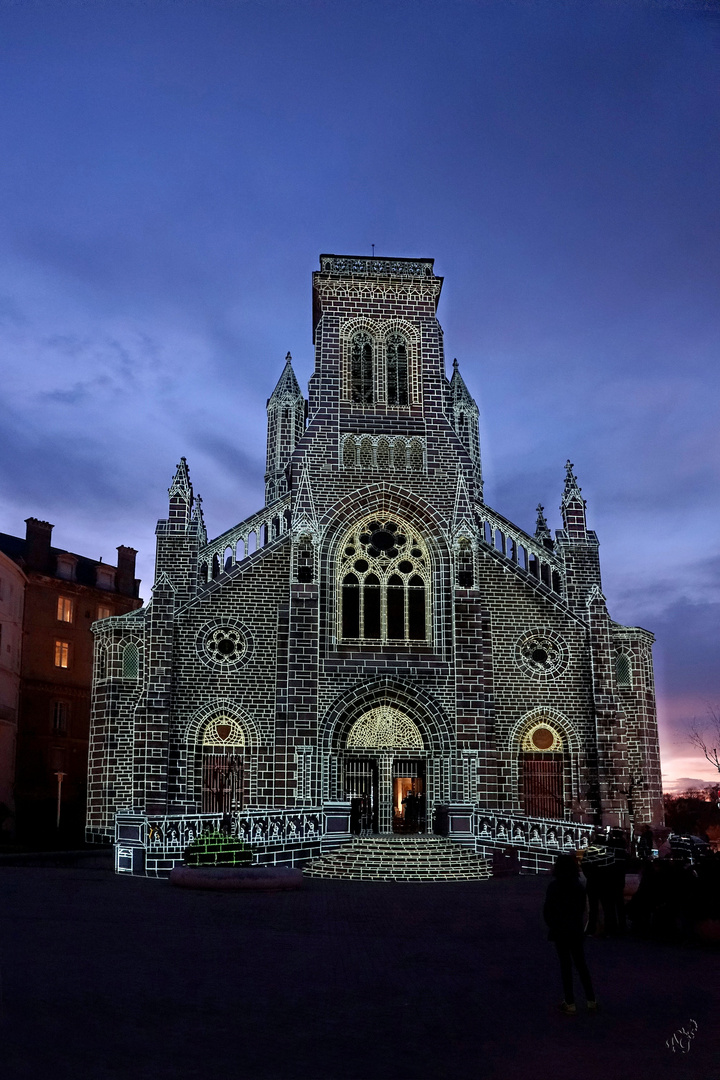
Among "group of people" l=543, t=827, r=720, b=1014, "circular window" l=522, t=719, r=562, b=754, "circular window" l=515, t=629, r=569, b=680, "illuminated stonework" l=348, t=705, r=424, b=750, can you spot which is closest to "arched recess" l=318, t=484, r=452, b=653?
"illuminated stonework" l=348, t=705, r=424, b=750

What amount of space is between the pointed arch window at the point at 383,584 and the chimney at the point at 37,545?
68.1 ft

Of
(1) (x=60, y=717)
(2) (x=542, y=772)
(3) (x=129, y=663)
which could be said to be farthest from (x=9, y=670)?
(2) (x=542, y=772)

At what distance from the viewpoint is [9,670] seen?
1827 inches

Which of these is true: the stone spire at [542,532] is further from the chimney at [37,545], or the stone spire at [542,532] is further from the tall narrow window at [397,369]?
the chimney at [37,545]

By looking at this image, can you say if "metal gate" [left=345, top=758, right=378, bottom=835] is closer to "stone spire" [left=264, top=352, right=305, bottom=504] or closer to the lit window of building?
"stone spire" [left=264, top=352, right=305, bottom=504]

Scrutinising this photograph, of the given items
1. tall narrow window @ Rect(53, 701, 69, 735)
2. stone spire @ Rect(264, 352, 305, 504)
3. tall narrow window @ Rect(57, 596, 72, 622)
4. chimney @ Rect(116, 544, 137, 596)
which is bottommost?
tall narrow window @ Rect(53, 701, 69, 735)

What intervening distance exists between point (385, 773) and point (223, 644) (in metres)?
7.34

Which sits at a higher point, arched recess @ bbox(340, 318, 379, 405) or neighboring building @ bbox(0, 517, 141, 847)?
arched recess @ bbox(340, 318, 379, 405)

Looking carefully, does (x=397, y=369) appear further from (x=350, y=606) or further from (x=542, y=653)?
(x=542, y=653)

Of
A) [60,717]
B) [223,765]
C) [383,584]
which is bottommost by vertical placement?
[223,765]

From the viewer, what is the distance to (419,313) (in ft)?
132

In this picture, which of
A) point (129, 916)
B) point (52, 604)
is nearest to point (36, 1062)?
point (129, 916)

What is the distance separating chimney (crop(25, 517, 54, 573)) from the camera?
50125mm

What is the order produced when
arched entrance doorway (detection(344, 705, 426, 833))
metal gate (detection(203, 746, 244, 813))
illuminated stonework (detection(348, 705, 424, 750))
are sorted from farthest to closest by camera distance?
illuminated stonework (detection(348, 705, 424, 750)), arched entrance doorway (detection(344, 705, 426, 833)), metal gate (detection(203, 746, 244, 813))
